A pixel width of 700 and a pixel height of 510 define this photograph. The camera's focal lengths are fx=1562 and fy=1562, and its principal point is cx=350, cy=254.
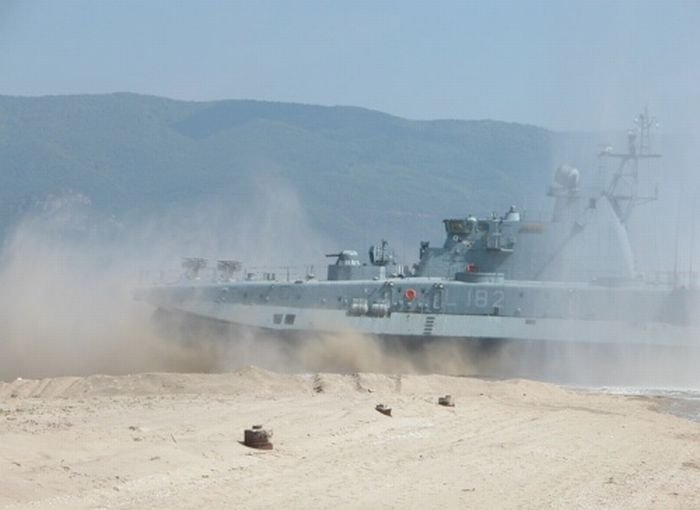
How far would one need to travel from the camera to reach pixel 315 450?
67.4 ft

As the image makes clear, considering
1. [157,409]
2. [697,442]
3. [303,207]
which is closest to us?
[157,409]

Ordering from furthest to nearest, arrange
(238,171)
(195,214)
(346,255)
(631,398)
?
(238,171)
(195,214)
(346,255)
(631,398)

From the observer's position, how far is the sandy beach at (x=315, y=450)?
669 inches

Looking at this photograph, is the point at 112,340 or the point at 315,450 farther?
the point at 112,340

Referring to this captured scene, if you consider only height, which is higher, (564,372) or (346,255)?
(346,255)

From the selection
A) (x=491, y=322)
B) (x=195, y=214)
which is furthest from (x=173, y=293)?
(x=195, y=214)

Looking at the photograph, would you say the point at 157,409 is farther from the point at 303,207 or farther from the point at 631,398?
the point at 303,207

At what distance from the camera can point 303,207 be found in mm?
180000

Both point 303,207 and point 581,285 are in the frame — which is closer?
point 581,285

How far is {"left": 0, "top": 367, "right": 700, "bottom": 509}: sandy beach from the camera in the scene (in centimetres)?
1700

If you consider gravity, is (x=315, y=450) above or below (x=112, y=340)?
above

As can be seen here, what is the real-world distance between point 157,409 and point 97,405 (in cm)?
137

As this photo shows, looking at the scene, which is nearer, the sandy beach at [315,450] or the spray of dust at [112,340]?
the sandy beach at [315,450]

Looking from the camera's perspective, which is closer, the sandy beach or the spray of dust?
the sandy beach
